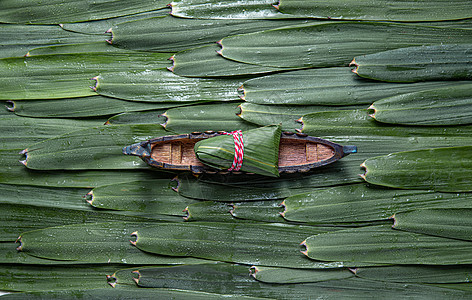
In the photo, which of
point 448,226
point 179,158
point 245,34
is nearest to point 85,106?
point 179,158

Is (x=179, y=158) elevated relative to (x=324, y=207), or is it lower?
elevated

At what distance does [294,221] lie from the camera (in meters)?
1.63

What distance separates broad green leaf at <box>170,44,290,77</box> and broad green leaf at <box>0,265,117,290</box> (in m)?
0.92

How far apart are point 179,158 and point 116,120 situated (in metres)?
0.35

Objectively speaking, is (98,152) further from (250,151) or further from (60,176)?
(250,151)

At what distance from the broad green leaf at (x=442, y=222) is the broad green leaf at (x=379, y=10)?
32.1 inches

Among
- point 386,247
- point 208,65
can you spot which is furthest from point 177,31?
point 386,247

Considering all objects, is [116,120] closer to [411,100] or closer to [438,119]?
[411,100]

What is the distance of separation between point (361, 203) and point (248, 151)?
53 centimetres

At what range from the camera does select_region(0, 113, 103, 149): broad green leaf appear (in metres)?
1.73

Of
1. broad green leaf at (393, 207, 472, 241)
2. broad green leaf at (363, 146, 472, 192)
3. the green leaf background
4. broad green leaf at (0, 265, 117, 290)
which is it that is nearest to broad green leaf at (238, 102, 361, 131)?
the green leaf background

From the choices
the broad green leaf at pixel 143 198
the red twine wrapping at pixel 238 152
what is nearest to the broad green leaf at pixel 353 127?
the red twine wrapping at pixel 238 152

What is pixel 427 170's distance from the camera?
1.58 metres

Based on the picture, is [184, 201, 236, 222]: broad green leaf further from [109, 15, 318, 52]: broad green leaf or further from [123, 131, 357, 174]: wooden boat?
[109, 15, 318, 52]: broad green leaf
